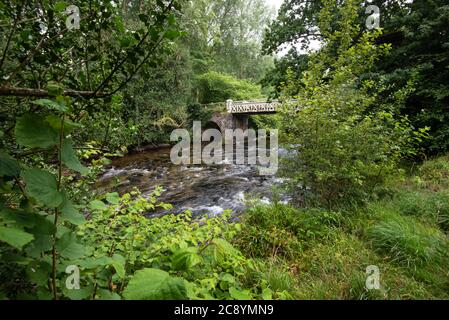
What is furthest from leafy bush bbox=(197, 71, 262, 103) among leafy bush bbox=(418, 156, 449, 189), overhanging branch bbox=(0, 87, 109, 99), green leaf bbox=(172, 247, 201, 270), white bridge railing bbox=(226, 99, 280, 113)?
green leaf bbox=(172, 247, 201, 270)

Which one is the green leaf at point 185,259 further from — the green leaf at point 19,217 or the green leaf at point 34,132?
the green leaf at point 34,132

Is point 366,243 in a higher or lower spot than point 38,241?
lower

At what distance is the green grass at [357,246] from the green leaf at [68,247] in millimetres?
2272

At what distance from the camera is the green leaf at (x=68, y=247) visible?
1179mm

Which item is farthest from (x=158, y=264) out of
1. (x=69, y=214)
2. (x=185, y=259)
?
(x=69, y=214)

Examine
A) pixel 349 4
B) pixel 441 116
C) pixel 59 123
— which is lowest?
pixel 59 123

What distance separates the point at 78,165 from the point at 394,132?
546 centimetres

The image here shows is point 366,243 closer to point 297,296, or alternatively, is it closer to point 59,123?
point 297,296

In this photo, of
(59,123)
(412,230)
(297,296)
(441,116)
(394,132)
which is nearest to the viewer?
(59,123)

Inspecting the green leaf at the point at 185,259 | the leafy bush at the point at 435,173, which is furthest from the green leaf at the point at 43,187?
the leafy bush at the point at 435,173

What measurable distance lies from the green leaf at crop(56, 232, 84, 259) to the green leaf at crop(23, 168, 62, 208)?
27 cm

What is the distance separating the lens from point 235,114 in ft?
77.0
